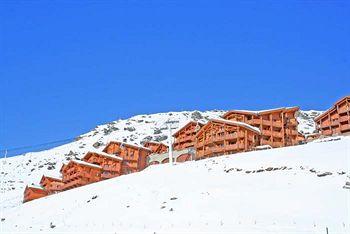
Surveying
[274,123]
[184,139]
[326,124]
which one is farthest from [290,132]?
[184,139]

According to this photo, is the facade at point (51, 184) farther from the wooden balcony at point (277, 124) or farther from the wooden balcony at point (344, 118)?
the wooden balcony at point (344, 118)

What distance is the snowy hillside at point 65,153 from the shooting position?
123 meters

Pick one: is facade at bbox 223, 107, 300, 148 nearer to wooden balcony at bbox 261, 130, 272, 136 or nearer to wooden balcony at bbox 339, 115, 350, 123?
wooden balcony at bbox 261, 130, 272, 136

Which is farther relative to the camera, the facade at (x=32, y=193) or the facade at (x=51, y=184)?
the facade at (x=51, y=184)

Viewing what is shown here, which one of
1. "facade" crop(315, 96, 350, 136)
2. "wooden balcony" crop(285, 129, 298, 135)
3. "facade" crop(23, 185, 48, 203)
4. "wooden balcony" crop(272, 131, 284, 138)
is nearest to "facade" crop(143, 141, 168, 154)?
"facade" crop(23, 185, 48, 203)

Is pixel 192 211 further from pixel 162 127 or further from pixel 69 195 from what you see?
pixel 162 127

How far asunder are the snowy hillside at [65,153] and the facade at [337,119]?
62.1 m

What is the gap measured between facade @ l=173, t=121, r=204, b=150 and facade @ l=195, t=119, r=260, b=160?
2058 centimetres

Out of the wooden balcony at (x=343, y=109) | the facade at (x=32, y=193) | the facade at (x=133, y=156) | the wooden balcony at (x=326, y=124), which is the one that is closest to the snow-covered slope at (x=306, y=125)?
the wooden balcony at (x=326, y=124)

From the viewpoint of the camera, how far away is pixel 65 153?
162 metres

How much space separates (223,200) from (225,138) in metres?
43.2

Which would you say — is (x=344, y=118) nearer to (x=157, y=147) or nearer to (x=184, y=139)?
(x=184, y=139)

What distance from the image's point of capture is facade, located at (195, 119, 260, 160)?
82438 mm

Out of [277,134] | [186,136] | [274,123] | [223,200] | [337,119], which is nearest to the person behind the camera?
[223,200]
